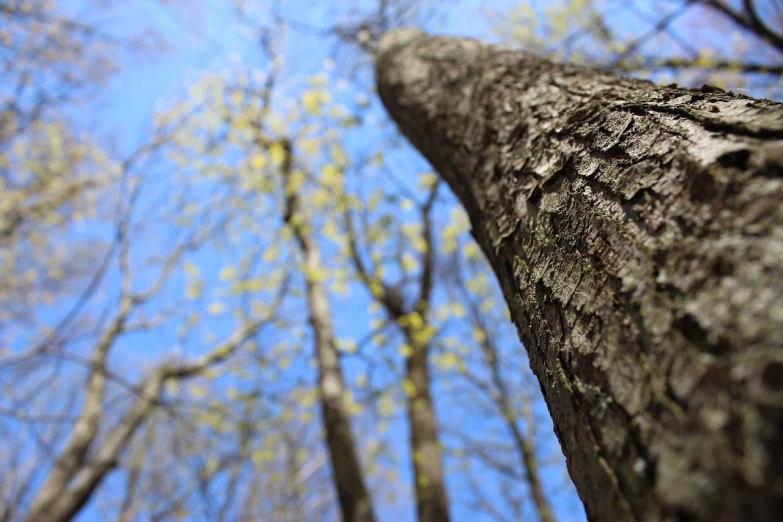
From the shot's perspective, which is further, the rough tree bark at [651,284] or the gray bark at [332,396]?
the gray bark at [332,396]

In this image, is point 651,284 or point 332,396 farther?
point 332,396

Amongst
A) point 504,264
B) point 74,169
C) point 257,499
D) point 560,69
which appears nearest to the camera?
point 504,264

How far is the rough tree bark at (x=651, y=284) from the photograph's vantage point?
41cm

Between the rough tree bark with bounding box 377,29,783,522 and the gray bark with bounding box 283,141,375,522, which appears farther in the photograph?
the gray bark with bounding box 283,141,375,522

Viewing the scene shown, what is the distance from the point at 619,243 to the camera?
0.68 m

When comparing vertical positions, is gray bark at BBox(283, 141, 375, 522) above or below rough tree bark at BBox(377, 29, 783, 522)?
above

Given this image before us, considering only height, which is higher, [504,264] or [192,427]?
[192,427]

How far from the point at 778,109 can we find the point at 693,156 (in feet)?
0.47

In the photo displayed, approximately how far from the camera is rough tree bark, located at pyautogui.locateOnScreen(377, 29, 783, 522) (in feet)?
1.35

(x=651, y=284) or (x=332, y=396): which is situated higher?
(x=332, y=396)

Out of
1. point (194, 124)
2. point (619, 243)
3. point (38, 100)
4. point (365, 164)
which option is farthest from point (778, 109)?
point (38, 100)

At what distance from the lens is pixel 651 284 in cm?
59

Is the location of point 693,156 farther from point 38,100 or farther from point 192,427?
point 38,100

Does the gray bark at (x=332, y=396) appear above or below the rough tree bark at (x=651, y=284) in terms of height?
above
